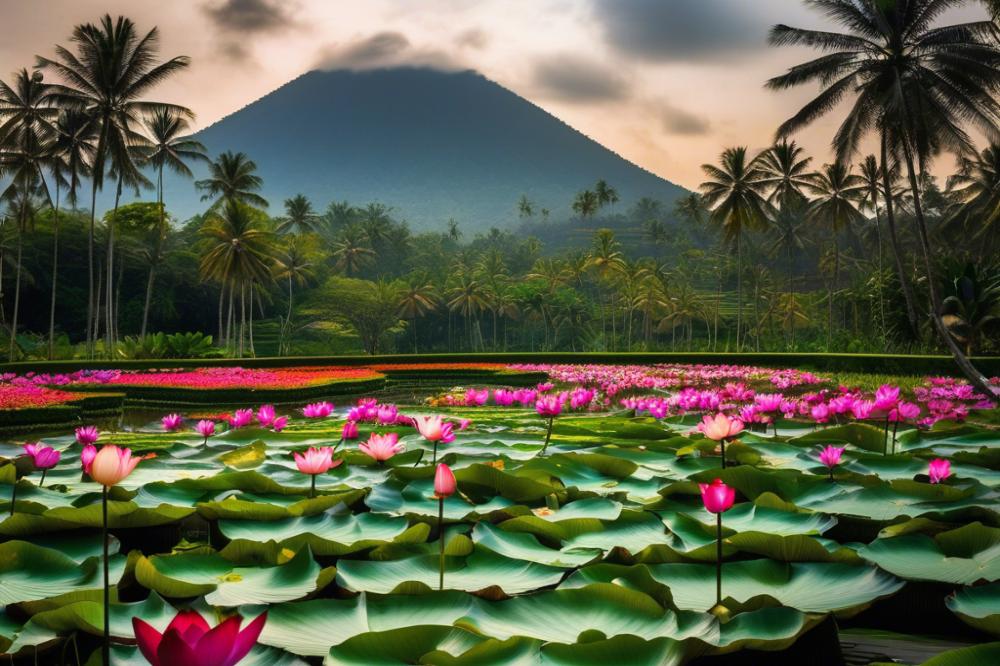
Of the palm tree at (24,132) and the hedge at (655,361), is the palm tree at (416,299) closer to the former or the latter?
the palm tree at (24,132)

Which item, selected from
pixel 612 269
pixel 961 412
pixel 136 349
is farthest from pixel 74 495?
pixel 612 269

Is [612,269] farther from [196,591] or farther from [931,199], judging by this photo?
[196,591]

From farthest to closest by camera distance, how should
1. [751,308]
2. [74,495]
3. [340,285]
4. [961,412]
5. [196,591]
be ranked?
[751,308] → [340,285] → [961,412] → [74,495] → [196,591]

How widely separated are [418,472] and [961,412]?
4.72 m

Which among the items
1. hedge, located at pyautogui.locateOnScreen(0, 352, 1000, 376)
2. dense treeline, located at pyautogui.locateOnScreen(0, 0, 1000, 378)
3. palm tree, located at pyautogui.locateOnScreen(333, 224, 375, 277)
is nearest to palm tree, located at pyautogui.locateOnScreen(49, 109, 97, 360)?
dense treeline, located at pyautogui.locateOnScreen(0, 0, 1000, 378)

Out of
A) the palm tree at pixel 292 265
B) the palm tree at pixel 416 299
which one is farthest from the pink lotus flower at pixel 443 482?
the palm tree at pixel 416 299

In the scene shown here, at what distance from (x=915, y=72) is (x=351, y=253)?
57.5m

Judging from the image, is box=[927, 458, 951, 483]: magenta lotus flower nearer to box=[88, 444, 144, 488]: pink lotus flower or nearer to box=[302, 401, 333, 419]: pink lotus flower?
box=[88, 444, 144, 488]: pink lotus flower

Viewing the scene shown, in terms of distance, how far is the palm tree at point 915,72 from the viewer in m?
15.5

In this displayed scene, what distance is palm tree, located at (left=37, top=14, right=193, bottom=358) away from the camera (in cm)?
2473

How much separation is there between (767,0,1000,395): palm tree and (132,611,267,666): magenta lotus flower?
16.9 meters

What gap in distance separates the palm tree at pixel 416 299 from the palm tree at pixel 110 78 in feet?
114

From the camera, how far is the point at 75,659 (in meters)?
1.49

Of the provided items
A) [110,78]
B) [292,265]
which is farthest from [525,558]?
[292,265]
